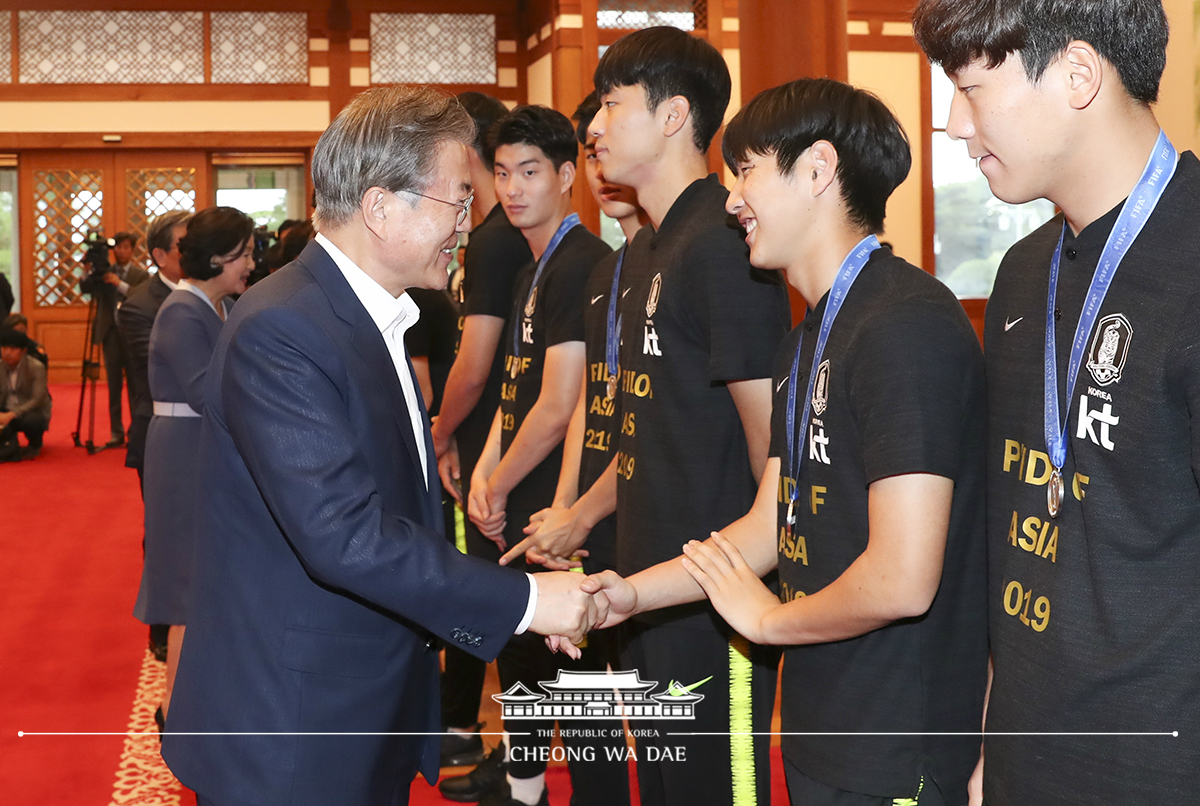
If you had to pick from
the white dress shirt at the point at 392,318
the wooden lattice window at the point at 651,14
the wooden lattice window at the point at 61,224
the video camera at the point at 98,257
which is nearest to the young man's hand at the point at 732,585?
the white dress shirt at the point at 392,318

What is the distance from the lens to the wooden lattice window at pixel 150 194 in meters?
11.8

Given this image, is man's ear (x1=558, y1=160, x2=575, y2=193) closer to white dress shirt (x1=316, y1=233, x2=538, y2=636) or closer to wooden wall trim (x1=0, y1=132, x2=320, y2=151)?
white dress shirt (x1=316, y1=233, x2=538, y2=636)

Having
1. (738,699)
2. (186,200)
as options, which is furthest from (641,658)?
(186,200)

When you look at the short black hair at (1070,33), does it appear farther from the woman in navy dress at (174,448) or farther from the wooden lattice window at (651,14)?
the wooden lattice window at (651,14)

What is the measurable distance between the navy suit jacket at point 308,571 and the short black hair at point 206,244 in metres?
1.85

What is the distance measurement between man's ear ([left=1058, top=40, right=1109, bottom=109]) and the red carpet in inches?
75.7

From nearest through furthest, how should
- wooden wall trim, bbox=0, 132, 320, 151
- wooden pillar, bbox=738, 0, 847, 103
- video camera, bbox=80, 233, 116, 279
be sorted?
wooden pillar, bbox=738, 0, 847, 103 < video camera, bbox=80, 233, 116, 279 < wooden wall trim, bbox=0, 132, 320, 151

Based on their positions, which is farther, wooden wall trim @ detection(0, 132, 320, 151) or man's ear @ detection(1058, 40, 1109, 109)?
wooden wall trim @ detection(0, 132, 320, 151)

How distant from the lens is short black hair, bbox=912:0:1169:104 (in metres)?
1.05

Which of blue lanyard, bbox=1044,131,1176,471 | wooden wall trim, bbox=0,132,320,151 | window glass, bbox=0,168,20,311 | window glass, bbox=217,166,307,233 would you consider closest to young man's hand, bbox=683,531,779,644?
blue lanyard, bbox=1044,131,1176,471

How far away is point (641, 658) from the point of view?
75.4 inches

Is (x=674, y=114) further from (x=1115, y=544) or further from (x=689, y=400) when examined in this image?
(x=1115, y=544)

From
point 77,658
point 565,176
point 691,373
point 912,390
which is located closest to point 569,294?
point 565,176

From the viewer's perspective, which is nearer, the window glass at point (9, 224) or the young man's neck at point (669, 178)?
the young man's neck at point (669, 178)
